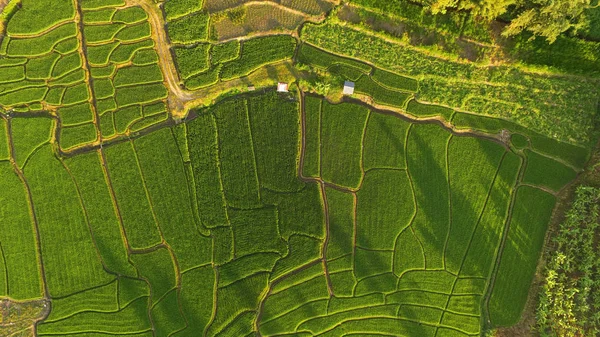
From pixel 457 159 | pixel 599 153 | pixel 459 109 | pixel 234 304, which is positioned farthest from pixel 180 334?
pixel 599 153

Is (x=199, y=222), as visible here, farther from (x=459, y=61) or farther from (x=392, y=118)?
(x=459, y=61)

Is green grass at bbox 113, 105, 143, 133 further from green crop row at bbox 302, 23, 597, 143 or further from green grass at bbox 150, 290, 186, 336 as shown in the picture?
green crop row at bbox 302, 23, 597, 143

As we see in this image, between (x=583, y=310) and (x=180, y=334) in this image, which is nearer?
(x=583, y=310)

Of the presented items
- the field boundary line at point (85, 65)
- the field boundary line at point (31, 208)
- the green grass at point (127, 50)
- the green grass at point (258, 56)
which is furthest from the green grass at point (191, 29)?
the field boundary line at point (31, 208)

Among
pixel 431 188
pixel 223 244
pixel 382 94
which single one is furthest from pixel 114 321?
pixel 382 94

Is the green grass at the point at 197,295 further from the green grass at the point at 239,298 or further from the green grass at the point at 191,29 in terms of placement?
the green grass at the point at 191,29

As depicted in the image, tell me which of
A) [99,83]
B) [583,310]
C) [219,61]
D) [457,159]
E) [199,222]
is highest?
[219,61]

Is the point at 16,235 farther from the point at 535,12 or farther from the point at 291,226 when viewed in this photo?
the point at 535,12
